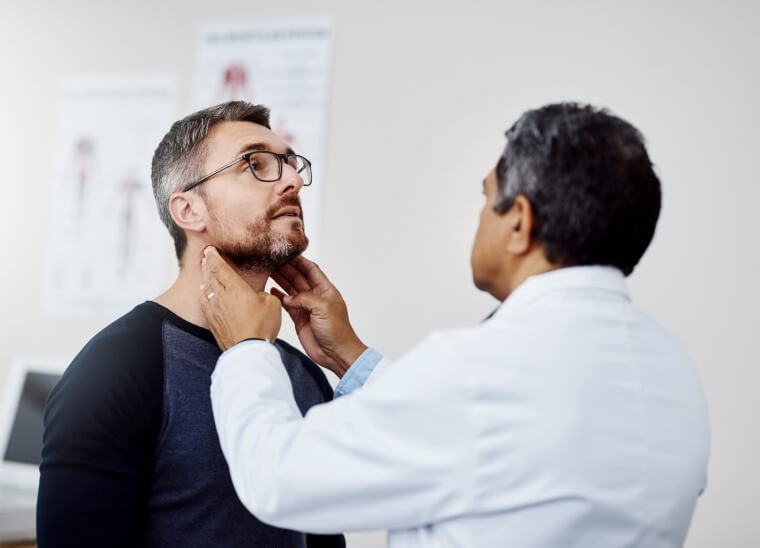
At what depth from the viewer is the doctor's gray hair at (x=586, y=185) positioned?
0.91 metres

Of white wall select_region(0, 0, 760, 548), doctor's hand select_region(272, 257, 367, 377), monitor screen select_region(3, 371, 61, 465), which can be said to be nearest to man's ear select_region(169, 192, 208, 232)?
doctor's hand select_region(272, 257, 367, 377)

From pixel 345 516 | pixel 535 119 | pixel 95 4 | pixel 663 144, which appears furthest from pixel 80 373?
pixel 95 4

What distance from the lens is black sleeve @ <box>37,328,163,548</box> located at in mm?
1056

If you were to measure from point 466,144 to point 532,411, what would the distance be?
4.93 feet

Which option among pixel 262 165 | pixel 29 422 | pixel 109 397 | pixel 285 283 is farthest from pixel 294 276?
pixel 29 422

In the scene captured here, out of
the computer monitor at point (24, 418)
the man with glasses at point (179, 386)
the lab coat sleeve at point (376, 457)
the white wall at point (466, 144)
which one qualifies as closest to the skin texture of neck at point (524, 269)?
the lab coat sleeve at point (376, 457)

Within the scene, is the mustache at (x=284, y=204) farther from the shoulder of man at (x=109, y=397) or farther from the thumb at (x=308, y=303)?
the shoulder of man at (x=109, y=397)

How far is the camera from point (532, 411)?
2.72 feet

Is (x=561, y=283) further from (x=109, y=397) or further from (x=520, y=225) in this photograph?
(x=109, y=397)

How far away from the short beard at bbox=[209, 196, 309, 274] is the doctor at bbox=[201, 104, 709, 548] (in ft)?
1.27

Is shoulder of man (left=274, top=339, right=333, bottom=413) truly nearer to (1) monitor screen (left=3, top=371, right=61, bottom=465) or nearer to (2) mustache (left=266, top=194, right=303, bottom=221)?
(2) mustache (left=266, top=194, right=303, bottom=221)

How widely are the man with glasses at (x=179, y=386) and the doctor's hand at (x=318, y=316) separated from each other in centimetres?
6

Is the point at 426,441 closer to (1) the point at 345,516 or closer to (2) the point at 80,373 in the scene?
(1) the point at 345,516

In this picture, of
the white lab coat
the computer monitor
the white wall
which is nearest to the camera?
the white lab coat
